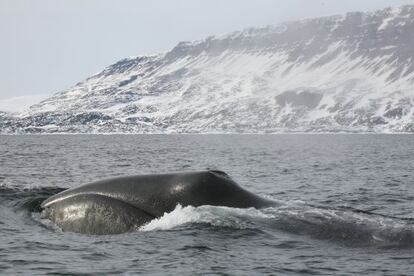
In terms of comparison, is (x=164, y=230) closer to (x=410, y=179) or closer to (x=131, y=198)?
(x=131, y=198)

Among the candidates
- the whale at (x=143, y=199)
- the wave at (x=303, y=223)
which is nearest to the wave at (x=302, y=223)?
the wave at (x=303, y=223)

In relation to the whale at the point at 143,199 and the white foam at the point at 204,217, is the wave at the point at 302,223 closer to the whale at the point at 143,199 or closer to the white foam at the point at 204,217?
A: the white foam at the point at 204,217

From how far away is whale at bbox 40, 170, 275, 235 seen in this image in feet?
48.4

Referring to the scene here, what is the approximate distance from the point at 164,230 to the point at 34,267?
329 centimetres

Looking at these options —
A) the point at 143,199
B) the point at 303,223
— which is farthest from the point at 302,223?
the point at 143,199

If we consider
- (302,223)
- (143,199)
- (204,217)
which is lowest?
(302,223)

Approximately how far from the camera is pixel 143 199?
14.8m

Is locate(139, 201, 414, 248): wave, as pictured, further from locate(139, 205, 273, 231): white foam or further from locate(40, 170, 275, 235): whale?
locate(40, 170, 275, 235): whale

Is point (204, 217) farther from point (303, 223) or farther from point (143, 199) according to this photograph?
point (303, 223)

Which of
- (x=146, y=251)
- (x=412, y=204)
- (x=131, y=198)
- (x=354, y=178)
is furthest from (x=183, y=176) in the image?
(x=354, y=178)

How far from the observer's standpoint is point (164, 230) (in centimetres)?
1491

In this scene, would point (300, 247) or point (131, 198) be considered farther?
point (131, 198)

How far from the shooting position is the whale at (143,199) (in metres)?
14.8

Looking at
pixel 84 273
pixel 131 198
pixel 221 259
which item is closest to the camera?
pixel 84 273
